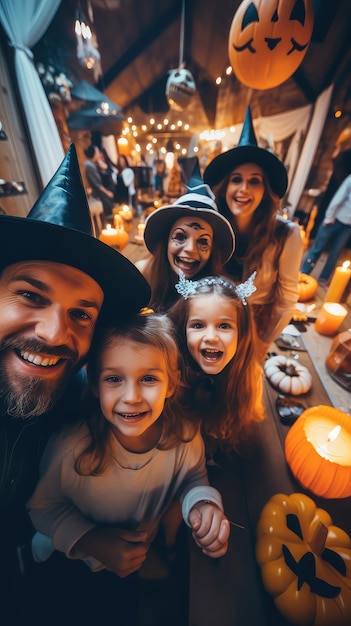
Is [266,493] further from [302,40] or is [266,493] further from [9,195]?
[9,195]

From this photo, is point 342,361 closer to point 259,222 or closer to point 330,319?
point 330,319

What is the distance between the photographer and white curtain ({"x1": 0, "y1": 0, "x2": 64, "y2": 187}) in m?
2.03

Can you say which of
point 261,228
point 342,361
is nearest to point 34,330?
point 261,228

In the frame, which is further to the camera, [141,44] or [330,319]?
[141,44]

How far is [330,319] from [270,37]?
2172 millimetres

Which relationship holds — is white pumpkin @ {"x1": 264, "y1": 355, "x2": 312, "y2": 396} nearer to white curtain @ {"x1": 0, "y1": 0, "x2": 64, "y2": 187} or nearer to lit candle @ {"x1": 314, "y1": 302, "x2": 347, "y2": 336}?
lit candle @ {"x1": 314, "y1": 302, "x2": 347, "y2": 336}

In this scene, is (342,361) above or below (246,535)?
above

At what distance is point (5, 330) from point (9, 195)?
7.62 ft

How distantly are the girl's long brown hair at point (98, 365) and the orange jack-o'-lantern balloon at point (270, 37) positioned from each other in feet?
7.36

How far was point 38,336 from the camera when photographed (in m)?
0.58

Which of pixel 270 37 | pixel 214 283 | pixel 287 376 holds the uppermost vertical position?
pixel 270 37

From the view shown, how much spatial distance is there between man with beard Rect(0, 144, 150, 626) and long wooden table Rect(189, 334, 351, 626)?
66cm

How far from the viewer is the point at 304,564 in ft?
2.33

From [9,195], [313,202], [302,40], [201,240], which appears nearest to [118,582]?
[201,240]
